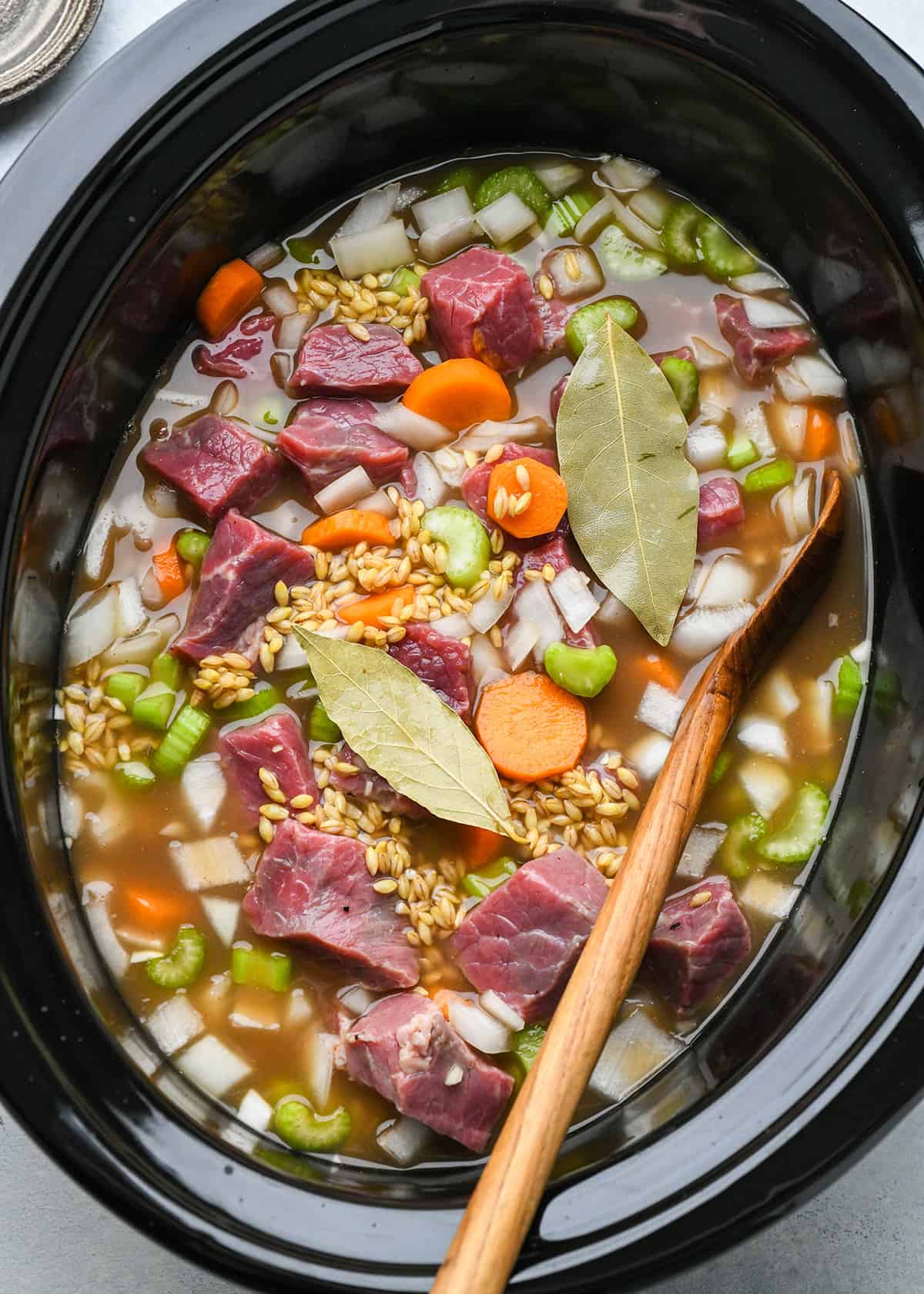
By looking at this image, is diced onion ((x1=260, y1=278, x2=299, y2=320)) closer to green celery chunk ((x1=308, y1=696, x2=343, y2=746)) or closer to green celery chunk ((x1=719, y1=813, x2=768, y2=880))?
green celery chunk ((x1=308, y1=696, x2=343, y2=746))

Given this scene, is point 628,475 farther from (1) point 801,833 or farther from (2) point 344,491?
(1) point 801,833

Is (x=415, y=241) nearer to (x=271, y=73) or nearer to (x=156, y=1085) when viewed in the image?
(x=271, y=73)

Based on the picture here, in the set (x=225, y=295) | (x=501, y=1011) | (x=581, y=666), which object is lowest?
(x=501, y=1011)

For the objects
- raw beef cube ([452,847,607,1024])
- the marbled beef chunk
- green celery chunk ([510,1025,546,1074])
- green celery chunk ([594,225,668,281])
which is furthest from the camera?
green celery chunk ([594,225,668,281])

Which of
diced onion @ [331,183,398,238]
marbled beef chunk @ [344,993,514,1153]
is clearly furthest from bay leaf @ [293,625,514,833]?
diced onion @ [331,183,398,238]

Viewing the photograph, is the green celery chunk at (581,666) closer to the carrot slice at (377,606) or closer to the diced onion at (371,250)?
the carrot slice at (377,606)

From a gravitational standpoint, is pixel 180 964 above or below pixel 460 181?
below

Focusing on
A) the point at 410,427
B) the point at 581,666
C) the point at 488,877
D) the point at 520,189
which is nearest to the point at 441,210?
the point at 520,189
